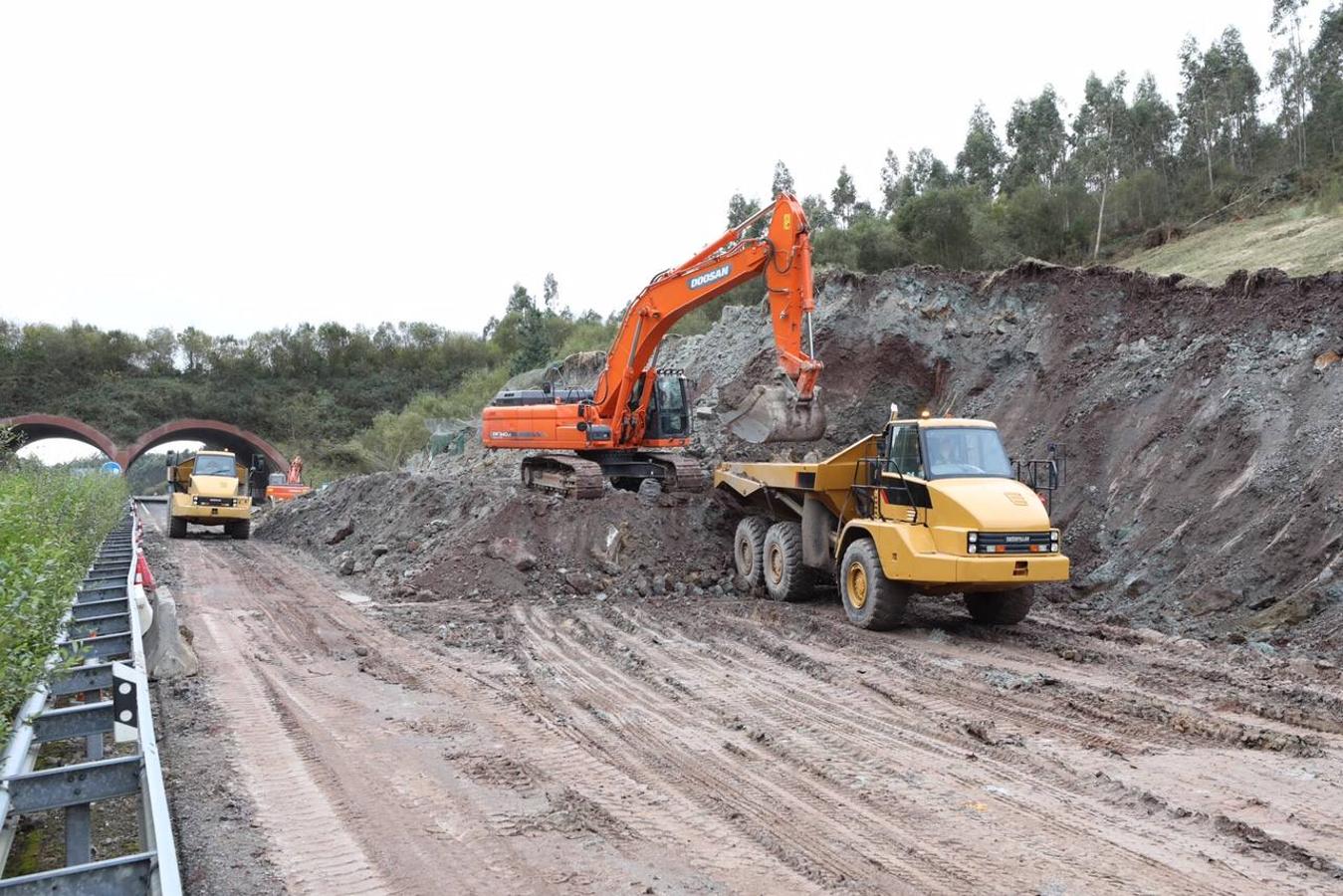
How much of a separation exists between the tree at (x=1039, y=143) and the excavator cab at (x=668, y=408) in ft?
134

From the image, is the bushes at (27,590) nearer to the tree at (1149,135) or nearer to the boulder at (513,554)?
the boulder at (513,554)

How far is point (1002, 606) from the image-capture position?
418 inches

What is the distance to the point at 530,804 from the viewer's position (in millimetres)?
5375

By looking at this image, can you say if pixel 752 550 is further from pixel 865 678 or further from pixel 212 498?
pixel 212 498

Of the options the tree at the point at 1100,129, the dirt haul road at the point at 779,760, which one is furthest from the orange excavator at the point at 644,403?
the tree at the point at 1100,129

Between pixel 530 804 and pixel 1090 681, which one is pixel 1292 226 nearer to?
pixel 1090 681

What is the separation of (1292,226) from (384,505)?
22.2 metres

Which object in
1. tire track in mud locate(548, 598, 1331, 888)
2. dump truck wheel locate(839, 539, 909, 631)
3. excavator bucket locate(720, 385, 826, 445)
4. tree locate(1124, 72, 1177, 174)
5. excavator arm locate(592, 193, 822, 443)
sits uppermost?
tree locate(1124, 72, 1177, 174)

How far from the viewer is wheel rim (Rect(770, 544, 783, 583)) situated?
12750 mm

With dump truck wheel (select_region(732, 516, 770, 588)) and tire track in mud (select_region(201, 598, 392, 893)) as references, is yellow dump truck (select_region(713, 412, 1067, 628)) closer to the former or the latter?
dump truck wheel (select_region(732, 516, 770, 588))

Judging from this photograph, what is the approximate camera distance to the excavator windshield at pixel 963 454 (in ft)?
33.7

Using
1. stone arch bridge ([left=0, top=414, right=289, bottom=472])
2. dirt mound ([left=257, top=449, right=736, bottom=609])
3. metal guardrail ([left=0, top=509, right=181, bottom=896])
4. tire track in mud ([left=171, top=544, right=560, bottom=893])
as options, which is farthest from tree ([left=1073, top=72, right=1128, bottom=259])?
stone arch bridge ([left=0, top=414, right=289, bottom=472])

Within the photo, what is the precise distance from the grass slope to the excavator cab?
9.96 meters

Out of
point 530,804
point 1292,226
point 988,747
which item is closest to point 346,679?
point 530,804
